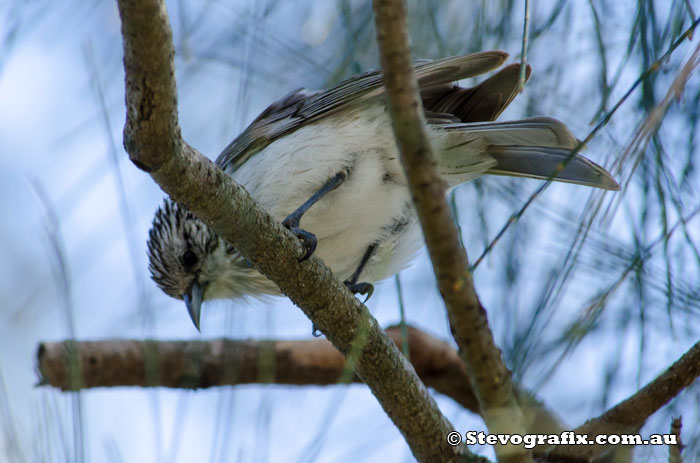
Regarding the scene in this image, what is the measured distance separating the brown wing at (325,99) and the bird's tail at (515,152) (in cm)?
24

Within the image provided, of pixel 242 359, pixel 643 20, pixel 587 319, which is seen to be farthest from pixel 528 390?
pixel 242 359

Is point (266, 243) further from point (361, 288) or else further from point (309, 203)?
point (361, 288)

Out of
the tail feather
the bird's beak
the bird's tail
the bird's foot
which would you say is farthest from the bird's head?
the tail feather

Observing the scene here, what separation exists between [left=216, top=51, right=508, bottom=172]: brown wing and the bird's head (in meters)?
0.33

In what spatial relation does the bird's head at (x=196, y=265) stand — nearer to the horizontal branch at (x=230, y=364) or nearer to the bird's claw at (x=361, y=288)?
the horizontal branch at (x=230, y=364)

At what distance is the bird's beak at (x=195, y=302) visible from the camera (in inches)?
125

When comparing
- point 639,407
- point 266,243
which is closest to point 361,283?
point 266,243

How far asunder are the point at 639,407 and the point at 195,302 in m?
2.02

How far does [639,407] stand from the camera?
1.81 meters

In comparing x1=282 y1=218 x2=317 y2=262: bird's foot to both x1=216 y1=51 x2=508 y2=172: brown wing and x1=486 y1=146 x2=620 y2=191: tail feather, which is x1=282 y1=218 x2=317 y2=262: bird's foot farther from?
x1=486 y1=146 x2=620 y2=191: tail feather

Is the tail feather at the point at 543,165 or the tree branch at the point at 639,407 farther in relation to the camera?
the tail feather at the point at 543,165

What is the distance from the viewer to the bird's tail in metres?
2.41

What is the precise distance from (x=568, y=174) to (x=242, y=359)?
5.34 ft

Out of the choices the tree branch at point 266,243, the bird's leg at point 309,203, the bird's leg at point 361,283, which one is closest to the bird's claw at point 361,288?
the bird's leg at point 361,283
